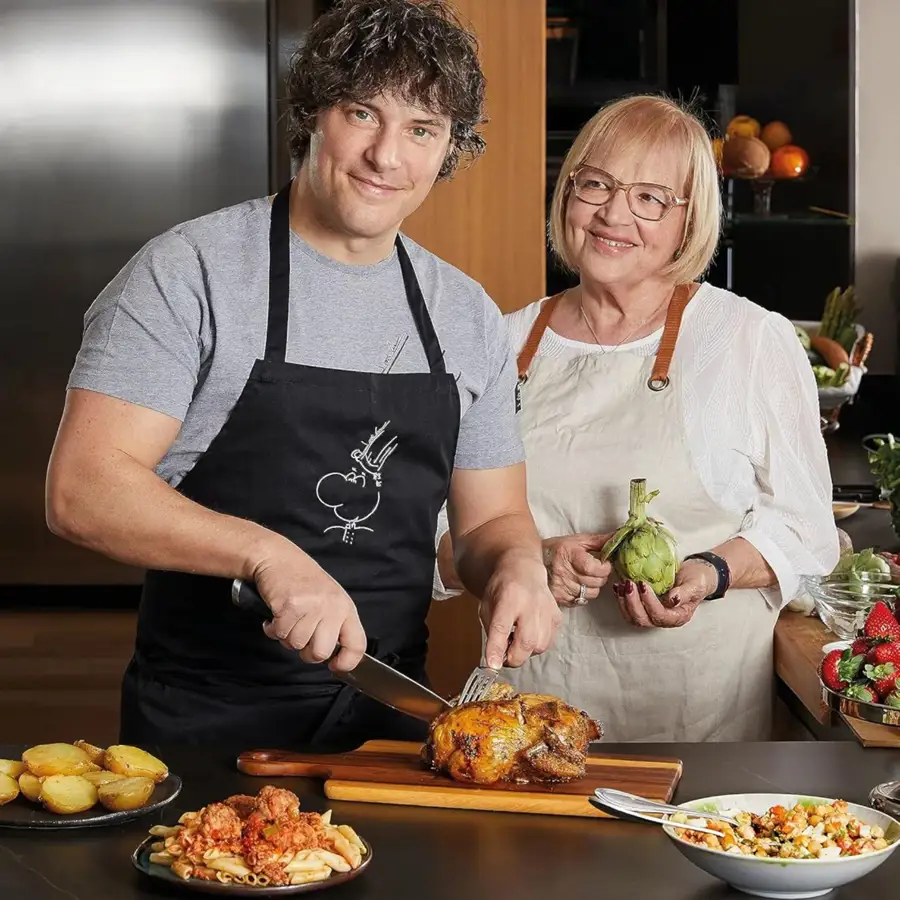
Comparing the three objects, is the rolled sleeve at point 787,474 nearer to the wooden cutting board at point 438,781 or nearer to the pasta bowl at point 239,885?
the wooden cutting board at point 438,781

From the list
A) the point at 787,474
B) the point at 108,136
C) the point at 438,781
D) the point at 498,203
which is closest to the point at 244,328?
the point at 438,781

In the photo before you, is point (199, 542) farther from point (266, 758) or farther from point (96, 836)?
point (96, 836)

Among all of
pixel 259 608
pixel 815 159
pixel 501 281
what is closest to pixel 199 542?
pixel 259 608

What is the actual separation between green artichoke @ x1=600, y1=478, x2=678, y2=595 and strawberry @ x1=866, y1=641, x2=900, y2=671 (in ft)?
1.31

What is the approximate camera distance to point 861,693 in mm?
1728

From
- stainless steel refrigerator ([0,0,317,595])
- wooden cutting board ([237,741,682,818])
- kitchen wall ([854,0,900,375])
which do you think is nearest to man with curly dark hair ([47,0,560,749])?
wooden cutting board ([237,741,682,818])

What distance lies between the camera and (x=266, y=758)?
4.83 feet

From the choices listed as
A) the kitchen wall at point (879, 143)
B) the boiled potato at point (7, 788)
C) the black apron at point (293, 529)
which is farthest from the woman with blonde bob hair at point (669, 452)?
the kitchen wall at point (879, 143)

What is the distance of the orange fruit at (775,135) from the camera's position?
12.9ft

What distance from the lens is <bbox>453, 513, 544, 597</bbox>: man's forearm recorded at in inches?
70.6

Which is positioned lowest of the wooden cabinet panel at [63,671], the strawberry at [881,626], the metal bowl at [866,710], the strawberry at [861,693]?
the wooden cabinet panel at [63,671]

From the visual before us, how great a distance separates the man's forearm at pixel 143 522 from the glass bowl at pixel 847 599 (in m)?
1.10

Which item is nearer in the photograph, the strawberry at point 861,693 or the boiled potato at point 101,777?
the boiled potato at point 101,777

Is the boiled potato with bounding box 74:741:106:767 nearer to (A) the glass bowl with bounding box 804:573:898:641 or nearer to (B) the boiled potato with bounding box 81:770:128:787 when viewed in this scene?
(B) the boiled potato with bounding box 81:770:128:787
